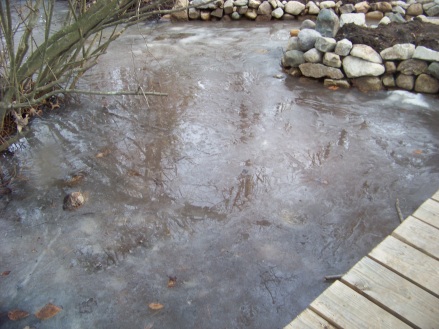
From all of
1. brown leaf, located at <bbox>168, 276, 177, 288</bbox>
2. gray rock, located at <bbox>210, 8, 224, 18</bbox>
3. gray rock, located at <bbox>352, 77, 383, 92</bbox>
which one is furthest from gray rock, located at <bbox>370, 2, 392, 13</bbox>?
brown leaf, located at <bbox>168, 276, 177, 288</bbox>

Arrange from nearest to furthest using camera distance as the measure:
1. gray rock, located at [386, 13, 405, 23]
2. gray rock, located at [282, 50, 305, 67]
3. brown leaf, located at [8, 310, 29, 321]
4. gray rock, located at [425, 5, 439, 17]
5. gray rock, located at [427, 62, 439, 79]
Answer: brown leaf, located at [8, 310, 29, 321] < gray rock, located at [427, 62, 439, 79] < gray rock, located at [282, 50, 305, 67] < gray rock, located at [386, 13, 405, 23] < gray rock, located at [425, 5, 439, 17]

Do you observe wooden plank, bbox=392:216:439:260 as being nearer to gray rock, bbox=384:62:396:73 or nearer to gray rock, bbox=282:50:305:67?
gray rock, bbox=384:62:396:73

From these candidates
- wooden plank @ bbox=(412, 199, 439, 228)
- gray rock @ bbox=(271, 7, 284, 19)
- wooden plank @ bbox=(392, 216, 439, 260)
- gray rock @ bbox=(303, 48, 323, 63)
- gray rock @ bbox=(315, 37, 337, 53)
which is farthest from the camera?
gray rock @ bbox=(271, 7, 284, 19)

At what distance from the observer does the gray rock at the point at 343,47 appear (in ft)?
18.6

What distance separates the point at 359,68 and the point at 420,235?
12.7 ft

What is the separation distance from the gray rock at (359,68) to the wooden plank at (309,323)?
4.57 metres

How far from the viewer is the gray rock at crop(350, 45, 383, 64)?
5.59 m

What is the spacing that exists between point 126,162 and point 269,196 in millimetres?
1561

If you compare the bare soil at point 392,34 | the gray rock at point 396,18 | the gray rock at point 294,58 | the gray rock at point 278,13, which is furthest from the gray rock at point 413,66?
the gray rock at point 278,13

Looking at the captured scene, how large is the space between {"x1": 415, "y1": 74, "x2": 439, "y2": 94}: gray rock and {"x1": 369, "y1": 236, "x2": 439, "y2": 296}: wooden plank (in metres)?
3.98

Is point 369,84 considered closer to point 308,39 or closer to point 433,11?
point 308,39

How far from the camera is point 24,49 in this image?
4047 millimetres

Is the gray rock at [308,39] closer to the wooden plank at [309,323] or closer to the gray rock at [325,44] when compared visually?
the gray rock at [325,44]

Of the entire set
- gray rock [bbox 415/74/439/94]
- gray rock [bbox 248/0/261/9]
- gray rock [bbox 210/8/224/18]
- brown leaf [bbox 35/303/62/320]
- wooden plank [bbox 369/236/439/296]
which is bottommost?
brown leaf [bbox 35/303/62/320]
